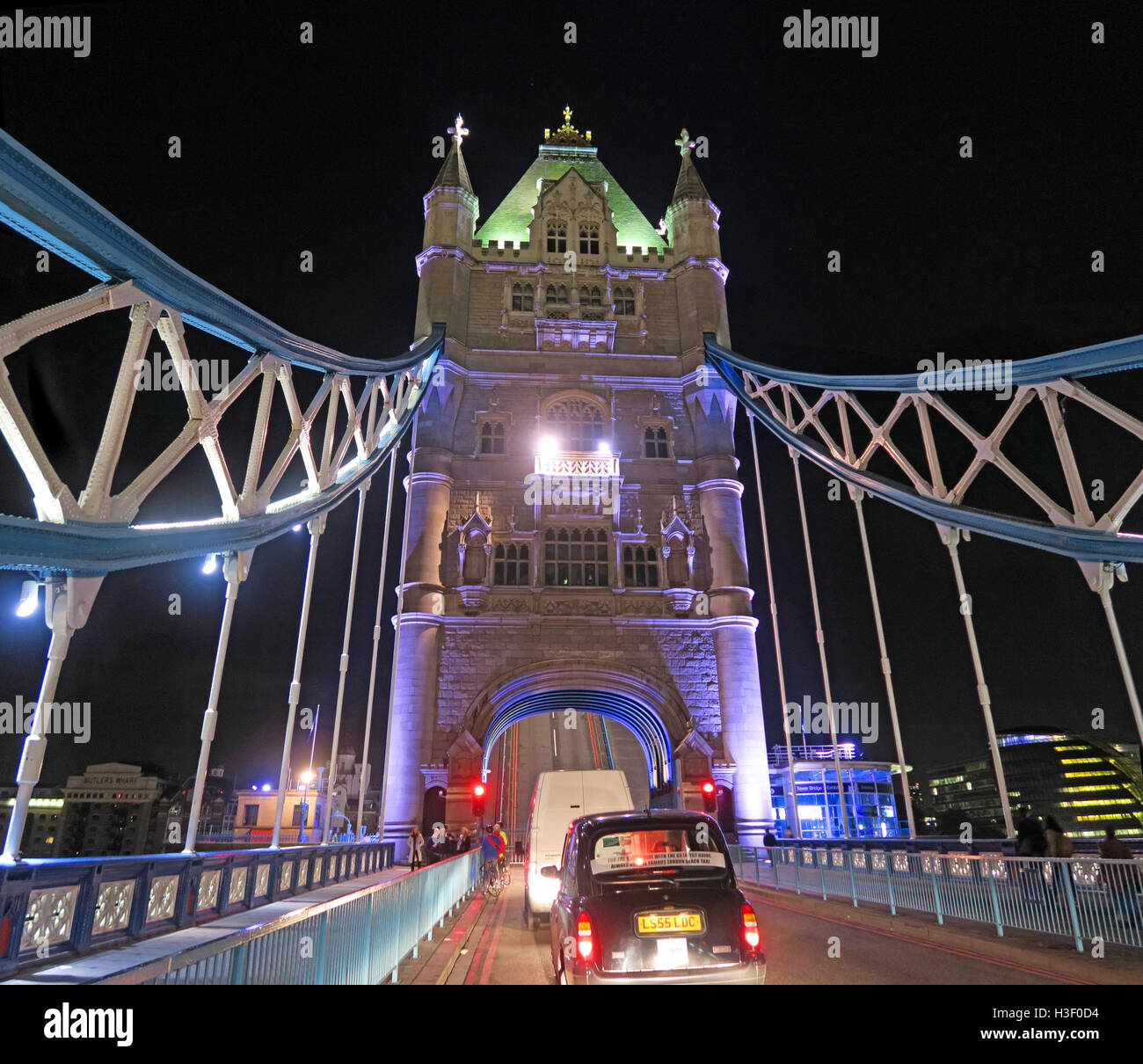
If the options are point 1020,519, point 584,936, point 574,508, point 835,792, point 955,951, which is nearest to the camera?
point 584,936

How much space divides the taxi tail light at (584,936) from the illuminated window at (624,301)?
31895 mm

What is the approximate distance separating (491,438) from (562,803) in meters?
19.6

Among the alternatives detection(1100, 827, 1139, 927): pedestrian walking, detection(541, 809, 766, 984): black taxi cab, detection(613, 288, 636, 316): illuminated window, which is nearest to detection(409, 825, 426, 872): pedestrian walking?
detection(541, 809, 766, 984): black taxi cab

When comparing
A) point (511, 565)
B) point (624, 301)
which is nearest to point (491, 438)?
point (511, 565)

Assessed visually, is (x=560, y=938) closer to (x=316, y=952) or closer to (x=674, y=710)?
(x=316, y=952)

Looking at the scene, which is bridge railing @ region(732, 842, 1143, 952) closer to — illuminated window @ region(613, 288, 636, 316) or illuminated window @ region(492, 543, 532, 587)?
illuminated window @ region(492, 543, 532, 587)

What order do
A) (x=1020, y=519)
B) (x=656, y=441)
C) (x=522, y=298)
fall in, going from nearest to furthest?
(x=1020, y=519)
(x=656, y=441)
(x=522, y=298)

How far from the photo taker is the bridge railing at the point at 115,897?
237 inches

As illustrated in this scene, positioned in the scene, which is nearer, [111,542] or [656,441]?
[111,542]

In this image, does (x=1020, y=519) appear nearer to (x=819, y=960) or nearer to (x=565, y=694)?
(x=819, y=960)

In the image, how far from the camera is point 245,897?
10.6 meters

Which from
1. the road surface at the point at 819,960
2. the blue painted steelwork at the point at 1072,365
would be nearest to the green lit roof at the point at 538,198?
the blue painted steelwork at the point at 1072,365

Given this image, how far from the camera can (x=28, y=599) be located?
663 centimetres

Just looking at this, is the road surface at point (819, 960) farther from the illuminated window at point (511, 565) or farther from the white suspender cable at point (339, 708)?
the illuminated window at point (511, 565)
